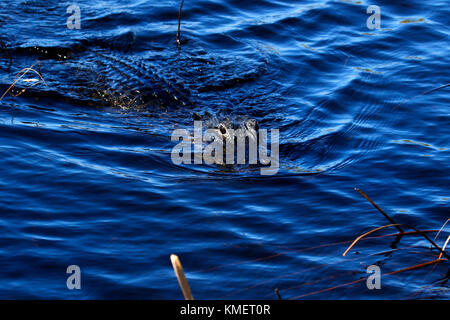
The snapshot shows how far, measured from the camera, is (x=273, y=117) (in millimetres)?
6480

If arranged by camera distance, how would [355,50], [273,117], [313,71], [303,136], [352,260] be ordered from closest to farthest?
[352,260]
[303,136]
[273,117]
[313,71]
[355,50]

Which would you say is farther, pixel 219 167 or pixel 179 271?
pixel 219 167

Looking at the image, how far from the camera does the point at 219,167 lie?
5426 millimetres

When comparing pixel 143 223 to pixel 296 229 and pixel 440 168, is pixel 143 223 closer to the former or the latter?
pixel 296 229

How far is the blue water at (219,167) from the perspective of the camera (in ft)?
12.9

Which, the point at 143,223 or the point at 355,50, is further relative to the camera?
the point at 355,50

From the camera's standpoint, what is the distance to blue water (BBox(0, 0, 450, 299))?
394 cm

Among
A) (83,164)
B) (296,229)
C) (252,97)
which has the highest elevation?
(252,97)

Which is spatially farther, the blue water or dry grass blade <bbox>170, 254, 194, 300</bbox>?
the blue water

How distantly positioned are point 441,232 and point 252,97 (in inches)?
124

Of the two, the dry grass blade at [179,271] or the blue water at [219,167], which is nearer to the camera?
the dry grass blade at [179,271]
